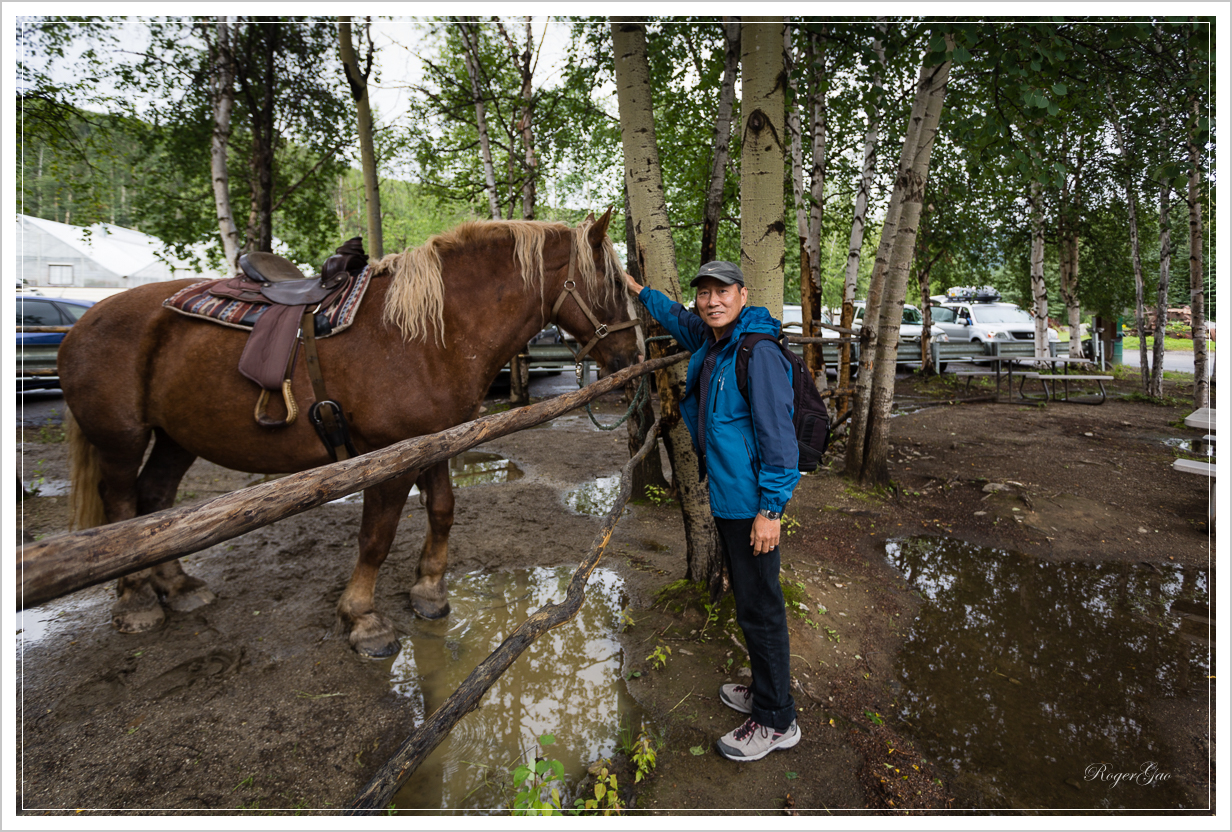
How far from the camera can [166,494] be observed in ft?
11.8

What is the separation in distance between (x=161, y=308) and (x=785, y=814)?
12.9 feet

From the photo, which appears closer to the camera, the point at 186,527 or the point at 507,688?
the point at 186,527

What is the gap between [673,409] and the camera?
338cm

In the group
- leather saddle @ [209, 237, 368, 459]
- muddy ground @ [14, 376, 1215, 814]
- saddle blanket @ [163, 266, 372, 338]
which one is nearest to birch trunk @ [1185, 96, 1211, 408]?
muddy ground @ [14, 376, 1215, 814]

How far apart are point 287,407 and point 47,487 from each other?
221 inches

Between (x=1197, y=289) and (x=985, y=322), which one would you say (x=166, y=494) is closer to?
(x=1197, y=289)

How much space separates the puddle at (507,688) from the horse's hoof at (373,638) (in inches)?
3.1

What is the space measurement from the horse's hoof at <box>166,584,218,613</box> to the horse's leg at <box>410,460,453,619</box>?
53.3 inches

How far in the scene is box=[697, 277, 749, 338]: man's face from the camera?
2.34 m

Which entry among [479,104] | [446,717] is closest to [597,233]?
[446,717]

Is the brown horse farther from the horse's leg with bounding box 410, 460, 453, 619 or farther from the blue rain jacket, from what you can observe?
the blue rain jacket

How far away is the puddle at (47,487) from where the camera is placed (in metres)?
5.67

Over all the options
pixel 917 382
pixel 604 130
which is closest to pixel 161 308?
pixel 604 130

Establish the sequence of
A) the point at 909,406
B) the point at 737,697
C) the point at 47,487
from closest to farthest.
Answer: the point at 737,697 → the point at 47,487 → the point at 909,406
